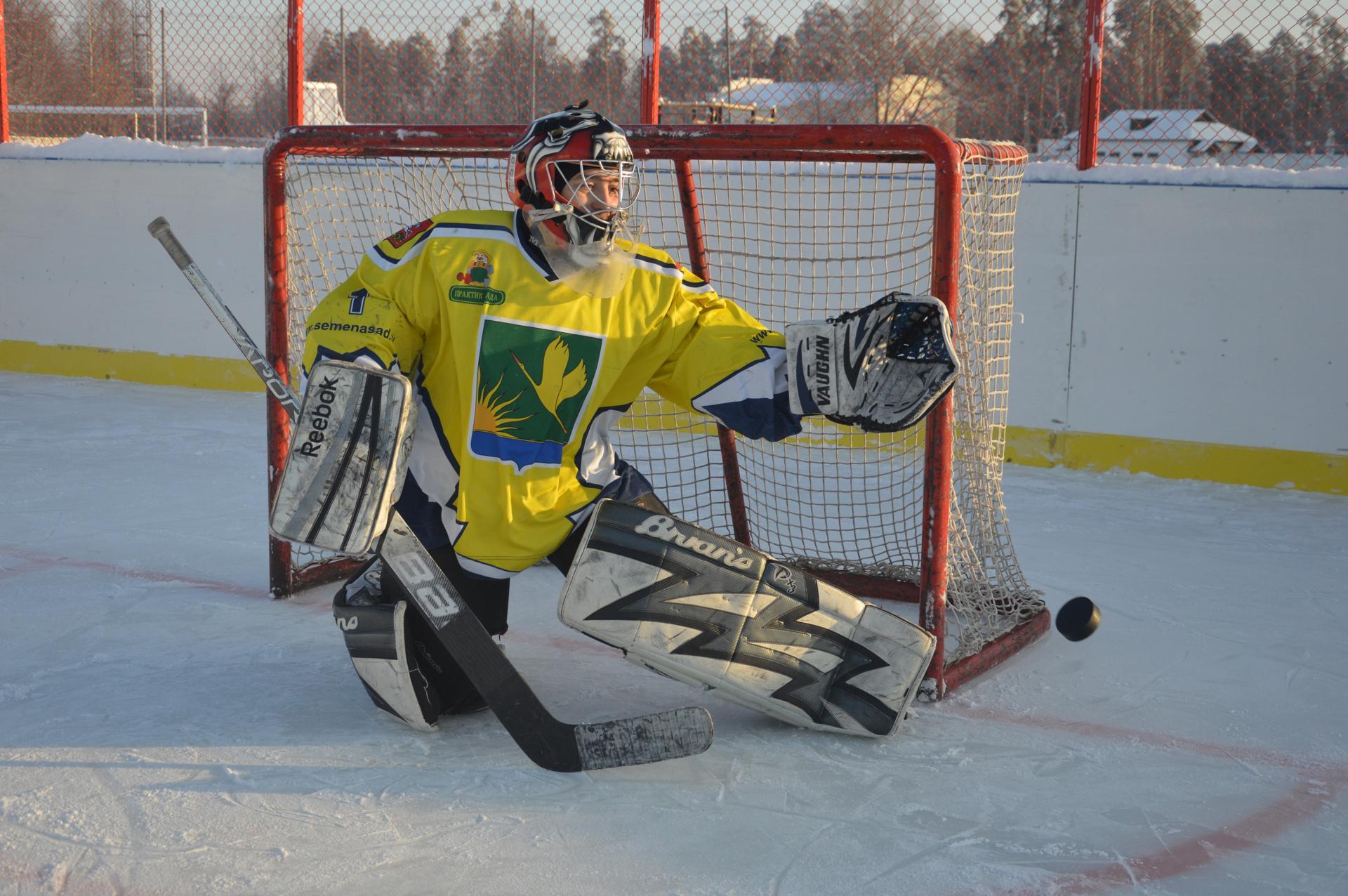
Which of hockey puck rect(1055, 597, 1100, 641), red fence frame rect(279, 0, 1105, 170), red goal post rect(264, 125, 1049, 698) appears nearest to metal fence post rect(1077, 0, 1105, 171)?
red fence frame rect(279, 0, 1105, 170)

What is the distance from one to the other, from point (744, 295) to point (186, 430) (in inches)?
88.0

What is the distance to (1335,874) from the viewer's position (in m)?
1.66

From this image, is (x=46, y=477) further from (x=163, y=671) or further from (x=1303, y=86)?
(x=1303, y=86)

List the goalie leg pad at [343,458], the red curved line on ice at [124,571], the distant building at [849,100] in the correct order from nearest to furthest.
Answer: the goalie leg pad at [343,458] → the red curved line on ice at [124,571] → the distant building at [849,100]

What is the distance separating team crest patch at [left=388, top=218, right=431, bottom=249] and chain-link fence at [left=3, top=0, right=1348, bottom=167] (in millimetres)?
2593

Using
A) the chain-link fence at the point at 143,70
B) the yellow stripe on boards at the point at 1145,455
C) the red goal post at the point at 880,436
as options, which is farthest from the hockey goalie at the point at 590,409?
the chain-link fence at the point at 143,70

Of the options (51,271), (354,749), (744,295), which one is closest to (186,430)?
(51,271)

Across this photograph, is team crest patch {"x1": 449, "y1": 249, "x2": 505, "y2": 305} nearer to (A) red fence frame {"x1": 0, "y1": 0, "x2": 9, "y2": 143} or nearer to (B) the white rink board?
(B) the white rink board

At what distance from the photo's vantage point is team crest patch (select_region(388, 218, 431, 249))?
2111 millimetres

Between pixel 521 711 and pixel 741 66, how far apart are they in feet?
10.7

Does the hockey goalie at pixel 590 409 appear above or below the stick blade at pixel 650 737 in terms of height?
above

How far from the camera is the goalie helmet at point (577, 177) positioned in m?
2.00

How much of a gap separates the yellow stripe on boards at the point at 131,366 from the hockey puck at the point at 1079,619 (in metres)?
4.20

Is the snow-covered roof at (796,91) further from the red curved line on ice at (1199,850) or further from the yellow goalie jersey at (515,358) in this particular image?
the red curved line on ice at (1199,850)
